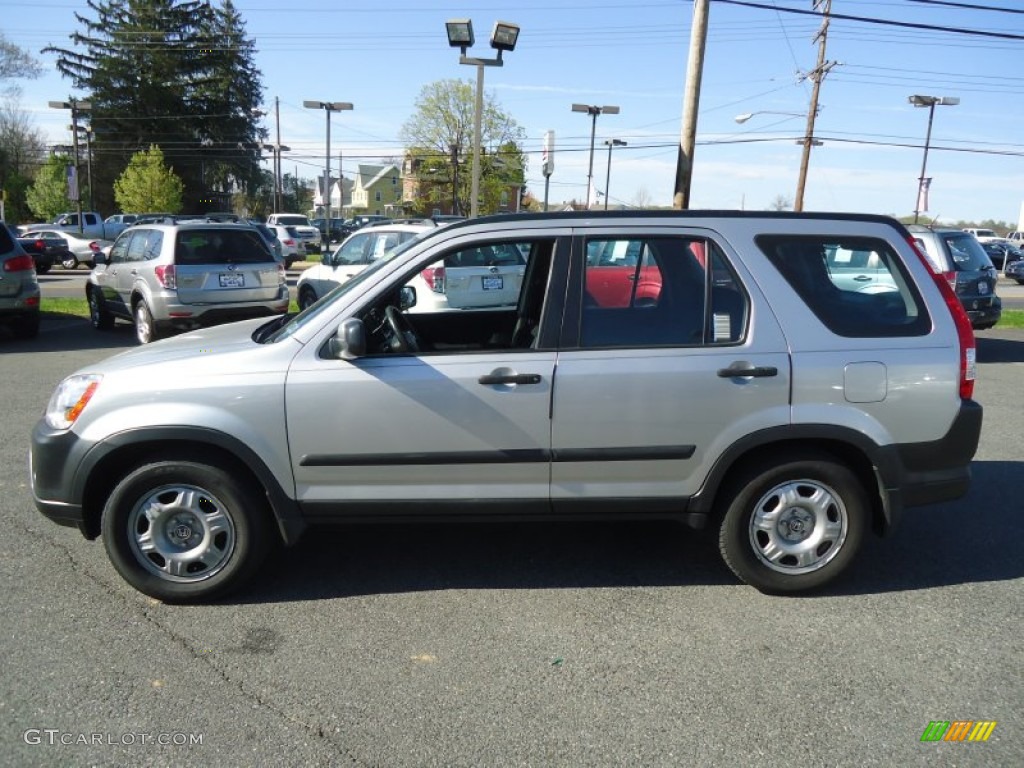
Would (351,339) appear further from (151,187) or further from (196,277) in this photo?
(151,187)

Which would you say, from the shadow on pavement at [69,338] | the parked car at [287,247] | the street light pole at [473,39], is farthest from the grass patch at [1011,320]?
the parked car at [287,247]

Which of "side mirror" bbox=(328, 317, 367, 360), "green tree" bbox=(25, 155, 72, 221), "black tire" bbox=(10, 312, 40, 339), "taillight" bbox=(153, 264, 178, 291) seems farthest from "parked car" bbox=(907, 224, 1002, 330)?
"green tree" bbox=(25, 155, 72, 221)

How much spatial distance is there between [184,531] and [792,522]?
291 cm

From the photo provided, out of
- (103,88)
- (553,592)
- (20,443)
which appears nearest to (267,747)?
(553,592)

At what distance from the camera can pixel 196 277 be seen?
34.7 ft

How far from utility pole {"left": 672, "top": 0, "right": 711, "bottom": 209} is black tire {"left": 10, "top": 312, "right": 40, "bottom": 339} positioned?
991cm

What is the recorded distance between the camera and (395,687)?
3080 millimetres

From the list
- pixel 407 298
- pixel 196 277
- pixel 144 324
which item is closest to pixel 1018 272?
pixel 196 277

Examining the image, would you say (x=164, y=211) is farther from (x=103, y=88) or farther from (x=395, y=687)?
(x=395, y=687)

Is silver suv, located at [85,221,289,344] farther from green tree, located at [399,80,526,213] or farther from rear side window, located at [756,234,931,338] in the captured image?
green tree, located at [399,80,526,213]

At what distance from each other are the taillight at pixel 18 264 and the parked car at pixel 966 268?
12497mm

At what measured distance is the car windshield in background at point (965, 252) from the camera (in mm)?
11695

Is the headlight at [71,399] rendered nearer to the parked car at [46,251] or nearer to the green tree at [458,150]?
the parked car at [46,251]

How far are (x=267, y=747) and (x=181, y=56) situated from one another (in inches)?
2677
